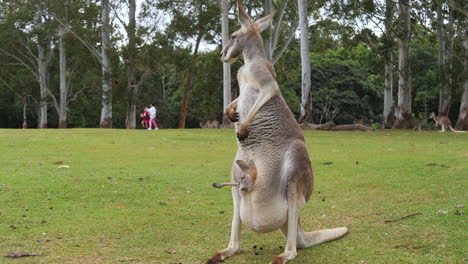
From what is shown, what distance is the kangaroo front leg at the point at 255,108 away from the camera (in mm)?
4879

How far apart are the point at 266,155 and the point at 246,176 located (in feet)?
0.92

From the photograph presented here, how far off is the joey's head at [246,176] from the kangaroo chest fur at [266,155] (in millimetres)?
42

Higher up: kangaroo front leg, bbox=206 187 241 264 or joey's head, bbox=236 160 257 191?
joey's head, bbox=236 160 257 191

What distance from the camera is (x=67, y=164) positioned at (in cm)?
1255

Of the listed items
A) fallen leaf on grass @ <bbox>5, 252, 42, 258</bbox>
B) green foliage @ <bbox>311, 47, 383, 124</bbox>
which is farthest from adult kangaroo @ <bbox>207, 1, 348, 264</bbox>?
green foliage @ <bbox>311, 47, 383, 124</bbox>

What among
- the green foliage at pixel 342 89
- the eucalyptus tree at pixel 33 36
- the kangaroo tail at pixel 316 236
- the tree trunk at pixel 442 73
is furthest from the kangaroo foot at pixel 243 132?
the green foliage at pixel 342 89

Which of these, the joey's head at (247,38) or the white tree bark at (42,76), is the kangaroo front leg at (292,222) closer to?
the joey's head at (247,38)

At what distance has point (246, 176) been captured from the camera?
484cm

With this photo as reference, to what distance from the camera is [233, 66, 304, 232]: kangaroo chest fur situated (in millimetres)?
4844

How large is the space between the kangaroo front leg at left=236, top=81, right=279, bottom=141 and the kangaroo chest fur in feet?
0.24

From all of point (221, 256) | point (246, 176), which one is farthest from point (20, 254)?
point (246, 176)

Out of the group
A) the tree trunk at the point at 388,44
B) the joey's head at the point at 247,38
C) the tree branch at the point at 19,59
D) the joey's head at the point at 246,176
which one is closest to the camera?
the joey's head at the point at 246,176

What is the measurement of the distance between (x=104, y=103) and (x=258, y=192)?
33466 millimetres

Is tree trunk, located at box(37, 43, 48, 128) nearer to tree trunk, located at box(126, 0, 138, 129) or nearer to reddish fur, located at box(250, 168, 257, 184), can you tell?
tree trunk, located at box(126, 0, 138, 129)
